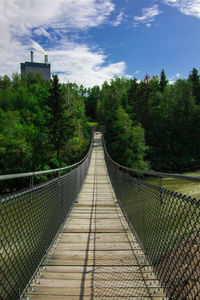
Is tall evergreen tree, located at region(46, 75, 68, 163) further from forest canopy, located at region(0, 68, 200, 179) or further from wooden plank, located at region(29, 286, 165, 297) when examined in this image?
wooden plank, located at region(29, 286, 165, 297)

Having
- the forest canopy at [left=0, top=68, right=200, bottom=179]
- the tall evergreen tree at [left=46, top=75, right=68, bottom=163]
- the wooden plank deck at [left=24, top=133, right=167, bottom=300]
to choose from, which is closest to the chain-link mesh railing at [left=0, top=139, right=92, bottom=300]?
the wooden plank deck at [left=24, top=133, right=167, bottom=300]

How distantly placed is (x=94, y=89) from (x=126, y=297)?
80.4 metres

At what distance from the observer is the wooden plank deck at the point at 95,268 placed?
2.08 meters

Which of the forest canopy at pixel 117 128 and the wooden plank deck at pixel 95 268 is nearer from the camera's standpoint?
the wooden plank deck at pixel 95 268

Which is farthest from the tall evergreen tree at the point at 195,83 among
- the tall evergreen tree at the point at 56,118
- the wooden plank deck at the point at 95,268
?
the wooden plank deck at the point at 95,268

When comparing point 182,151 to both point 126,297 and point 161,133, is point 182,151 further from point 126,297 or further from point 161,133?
point 126,297

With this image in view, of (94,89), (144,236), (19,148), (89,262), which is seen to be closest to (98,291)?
(89,262)

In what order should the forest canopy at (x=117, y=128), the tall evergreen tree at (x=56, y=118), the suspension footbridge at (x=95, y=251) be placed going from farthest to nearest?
the forest canopy at (x=117, y=128)
the tall evergreen tree at (x=56, y=118)
the suspension footbridge at (x=95, y=251)

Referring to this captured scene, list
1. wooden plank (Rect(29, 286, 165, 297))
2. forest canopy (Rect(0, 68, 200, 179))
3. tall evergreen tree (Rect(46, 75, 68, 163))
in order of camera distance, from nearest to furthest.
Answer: wooden plank (Rect(29, 286, 165, 297)) < tall evergreen tree (Rect(46, 75, 68, 163)) < forest canopy (Rect(0, 68, 200, 179))

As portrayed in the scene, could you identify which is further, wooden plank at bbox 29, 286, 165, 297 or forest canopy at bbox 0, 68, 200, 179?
forest canopy at bbox 0, 68, 200, 179

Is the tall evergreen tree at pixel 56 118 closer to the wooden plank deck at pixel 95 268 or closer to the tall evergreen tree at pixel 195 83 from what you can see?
the wooden plank deck at pixel 95 268

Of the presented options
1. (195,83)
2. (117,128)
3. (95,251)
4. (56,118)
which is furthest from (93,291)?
(195,83)

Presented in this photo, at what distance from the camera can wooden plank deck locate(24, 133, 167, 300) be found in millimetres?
2080

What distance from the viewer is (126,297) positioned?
202 centimetres
